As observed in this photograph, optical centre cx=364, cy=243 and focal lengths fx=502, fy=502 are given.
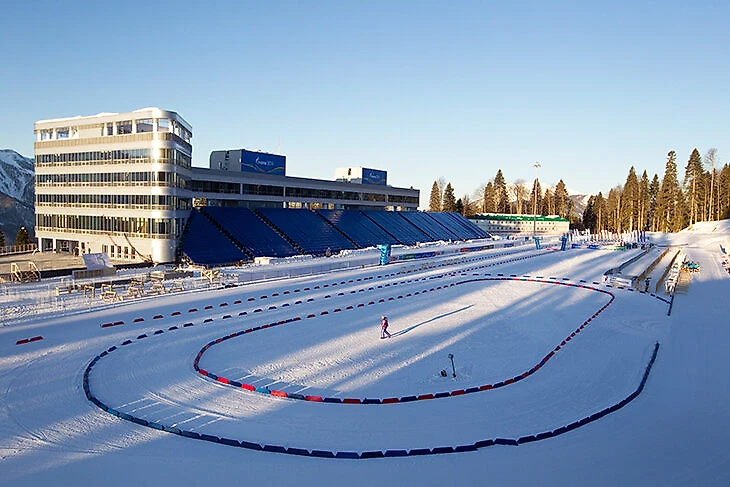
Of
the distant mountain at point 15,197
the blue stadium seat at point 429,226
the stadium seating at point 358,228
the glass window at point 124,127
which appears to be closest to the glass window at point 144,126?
the glass window at point 124,127

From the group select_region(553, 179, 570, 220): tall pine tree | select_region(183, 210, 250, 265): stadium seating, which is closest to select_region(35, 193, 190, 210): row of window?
select_region(183, 210, 250, 265): stadium seating

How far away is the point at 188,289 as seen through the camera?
34.8 metres

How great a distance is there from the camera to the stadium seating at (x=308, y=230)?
57781mm

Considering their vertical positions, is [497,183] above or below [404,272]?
above

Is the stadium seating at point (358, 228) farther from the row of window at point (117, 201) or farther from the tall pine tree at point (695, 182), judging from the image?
the tall pine tree at point (695, 182)

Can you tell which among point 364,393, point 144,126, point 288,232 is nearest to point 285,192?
point 288,232

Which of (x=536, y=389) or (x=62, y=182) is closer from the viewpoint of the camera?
(x=536, y=389)

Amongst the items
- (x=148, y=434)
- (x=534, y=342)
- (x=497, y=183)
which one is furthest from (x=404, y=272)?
(x=497, y=183)

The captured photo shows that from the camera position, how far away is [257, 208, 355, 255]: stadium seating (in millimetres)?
57781

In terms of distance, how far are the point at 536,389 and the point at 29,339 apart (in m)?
19.9

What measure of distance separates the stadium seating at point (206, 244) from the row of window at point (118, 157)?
5.70m

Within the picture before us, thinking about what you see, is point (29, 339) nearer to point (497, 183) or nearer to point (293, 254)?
point (293, 254)

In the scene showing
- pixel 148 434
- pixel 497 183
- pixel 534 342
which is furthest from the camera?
pixel 497 183

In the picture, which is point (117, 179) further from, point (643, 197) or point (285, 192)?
point (643, 197)
